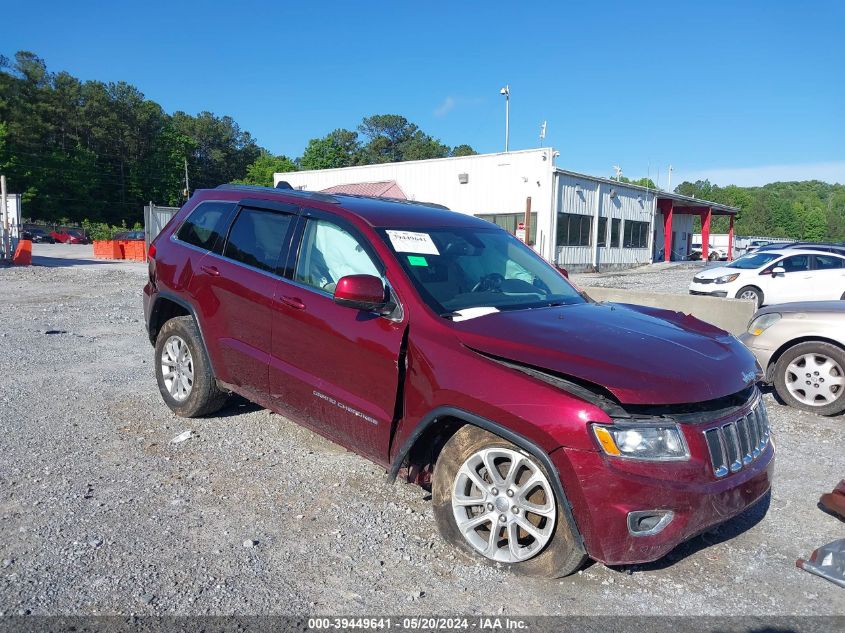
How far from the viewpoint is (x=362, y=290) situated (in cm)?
357

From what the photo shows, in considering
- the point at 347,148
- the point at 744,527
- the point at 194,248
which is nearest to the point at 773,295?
the point at 744,527

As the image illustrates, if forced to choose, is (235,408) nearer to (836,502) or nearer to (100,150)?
(836,502)

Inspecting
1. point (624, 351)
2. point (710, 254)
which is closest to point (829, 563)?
point (624, 351)

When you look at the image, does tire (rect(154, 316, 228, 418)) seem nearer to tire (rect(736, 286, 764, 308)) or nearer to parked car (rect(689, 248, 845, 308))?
parked car (rect(689, 248, 845, 308))

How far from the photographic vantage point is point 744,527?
394 cm

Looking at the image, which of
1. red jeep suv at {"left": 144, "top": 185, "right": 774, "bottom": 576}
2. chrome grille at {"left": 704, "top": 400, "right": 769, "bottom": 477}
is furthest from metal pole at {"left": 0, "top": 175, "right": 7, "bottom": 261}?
chrome grille at {"left": 704, "top": 400, "right": 769, "bottom": 477}

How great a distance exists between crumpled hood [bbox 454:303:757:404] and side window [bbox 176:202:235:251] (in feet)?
8.43

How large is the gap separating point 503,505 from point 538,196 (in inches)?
1126

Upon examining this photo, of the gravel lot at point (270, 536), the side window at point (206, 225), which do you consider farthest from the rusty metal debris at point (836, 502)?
the side window at point (206, 225)

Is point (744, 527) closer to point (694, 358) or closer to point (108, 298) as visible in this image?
point (694, 358)

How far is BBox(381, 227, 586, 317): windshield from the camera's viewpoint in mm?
3836

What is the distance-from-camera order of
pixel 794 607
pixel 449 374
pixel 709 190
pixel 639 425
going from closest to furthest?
pixel 639 425 < pixel 794 607 < pixel 449 374 < pixel 709 190

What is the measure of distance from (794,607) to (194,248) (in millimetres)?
4600

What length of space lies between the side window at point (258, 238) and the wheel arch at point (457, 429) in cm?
173
